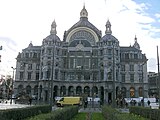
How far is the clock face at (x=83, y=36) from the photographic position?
8796 cm

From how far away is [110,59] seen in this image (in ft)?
271

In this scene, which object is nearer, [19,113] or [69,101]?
[19,113]

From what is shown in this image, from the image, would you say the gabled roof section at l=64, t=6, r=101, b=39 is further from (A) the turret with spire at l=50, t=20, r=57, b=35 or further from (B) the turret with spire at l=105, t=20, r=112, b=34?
(A) the turret with spire at l=50, t=20, r=57, b=35

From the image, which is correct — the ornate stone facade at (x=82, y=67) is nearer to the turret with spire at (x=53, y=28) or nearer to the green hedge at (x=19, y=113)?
the turret with spire at (x=53, y=28)

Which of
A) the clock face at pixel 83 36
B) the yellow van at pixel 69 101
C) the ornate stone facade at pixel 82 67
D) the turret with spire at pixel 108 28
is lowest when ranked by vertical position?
the yellow van at pixel 69 101

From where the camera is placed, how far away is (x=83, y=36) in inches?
3472

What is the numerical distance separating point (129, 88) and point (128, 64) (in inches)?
345

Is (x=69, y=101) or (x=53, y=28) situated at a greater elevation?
(x=53, y=28)

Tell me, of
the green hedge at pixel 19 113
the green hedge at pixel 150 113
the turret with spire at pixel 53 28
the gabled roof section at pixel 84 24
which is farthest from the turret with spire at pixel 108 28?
the green hedge at pixel 19 113

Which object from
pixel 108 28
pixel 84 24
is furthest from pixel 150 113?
pixel 108 28

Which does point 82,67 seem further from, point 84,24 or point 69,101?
point 69,101

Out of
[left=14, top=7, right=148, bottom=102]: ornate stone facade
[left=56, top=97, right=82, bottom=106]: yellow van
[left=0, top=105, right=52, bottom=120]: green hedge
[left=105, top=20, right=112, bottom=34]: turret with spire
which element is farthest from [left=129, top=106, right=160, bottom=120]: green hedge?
[left=105, top=20, right=112, bottom=34]: turret with spire

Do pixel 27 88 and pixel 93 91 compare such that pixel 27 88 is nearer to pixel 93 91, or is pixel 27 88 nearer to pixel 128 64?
pixel 93 91

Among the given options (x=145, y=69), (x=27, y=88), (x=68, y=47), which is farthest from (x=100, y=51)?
(x=27, y=88)
